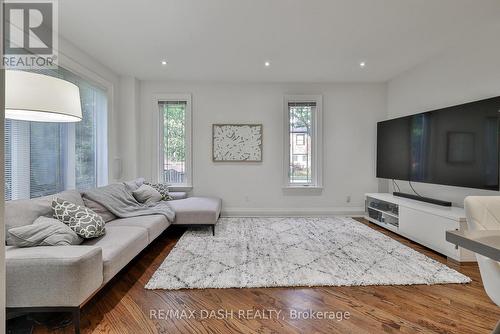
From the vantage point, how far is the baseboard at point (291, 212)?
14.9 feet

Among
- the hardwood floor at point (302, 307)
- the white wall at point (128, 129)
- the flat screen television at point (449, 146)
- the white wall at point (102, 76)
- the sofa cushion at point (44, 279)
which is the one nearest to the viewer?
the sofa cushion at point (44, 279)

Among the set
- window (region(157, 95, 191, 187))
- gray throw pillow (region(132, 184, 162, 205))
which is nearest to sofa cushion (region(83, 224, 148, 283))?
gray throw pillow (region(132, 184, 162, 205))

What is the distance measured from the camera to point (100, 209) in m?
2.68

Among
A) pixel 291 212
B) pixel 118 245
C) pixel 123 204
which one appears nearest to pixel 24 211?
pixel 118 245

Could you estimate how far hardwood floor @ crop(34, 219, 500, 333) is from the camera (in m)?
1.57

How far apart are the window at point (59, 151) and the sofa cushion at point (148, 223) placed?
959 millimetres

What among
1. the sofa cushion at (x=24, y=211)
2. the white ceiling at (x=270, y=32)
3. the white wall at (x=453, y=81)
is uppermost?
the white ceiling at (x=270, y=32)

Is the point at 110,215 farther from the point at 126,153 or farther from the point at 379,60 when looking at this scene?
the point at 379,60

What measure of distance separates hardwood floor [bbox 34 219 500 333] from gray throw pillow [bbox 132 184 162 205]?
1398 millimetres

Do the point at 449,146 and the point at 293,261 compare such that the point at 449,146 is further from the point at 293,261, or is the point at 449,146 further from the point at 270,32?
the point at 270,32

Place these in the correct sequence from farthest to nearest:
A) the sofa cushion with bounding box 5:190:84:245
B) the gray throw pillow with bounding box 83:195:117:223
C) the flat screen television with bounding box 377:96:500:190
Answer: the gray throw pillow with bounding box 83:195:117:223, the flat screen television with bounding box 377:96:500:190, the sofa cushion with bounding box 5:190:84:245

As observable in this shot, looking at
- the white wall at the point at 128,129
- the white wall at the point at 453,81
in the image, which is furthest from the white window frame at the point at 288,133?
the white wall at the point at 128,129

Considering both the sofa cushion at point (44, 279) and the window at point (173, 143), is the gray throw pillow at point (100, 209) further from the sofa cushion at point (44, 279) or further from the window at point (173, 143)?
the window at point (173, 143)

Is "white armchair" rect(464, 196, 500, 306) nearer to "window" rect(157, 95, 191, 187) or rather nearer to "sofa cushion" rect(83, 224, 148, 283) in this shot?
"sofa cushion" rect(83, 224, 148, 283)
